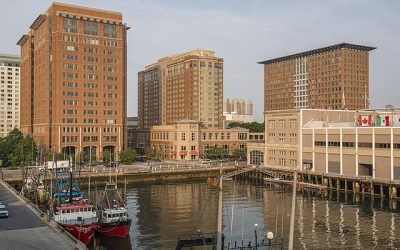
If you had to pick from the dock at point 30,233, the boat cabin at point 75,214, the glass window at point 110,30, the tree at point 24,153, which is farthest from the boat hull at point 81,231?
the glass window at point 110,30

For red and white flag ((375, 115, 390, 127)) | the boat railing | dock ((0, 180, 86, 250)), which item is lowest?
the boat railing

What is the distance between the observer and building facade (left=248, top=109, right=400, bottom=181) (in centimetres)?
9900

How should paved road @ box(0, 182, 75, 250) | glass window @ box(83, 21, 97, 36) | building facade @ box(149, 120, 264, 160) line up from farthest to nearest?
1. building facade @ box(149, 120, 264, 160)
2. glass window @ box(83, 21, 97, 36)
3. paved road @ box(0, 182, 75, 250)

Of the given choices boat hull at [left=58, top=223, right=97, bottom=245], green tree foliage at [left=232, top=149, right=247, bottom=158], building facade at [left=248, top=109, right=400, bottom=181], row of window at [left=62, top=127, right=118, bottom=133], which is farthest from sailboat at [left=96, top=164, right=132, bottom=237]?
green tree foliage at [left=232, top=149, right=247, bottom=158]

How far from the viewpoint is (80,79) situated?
158 m

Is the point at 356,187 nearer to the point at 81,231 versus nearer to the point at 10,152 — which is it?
the point at 81,231

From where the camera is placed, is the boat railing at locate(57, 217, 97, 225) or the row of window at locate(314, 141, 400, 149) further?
the row of window at locate(314, 141, 400, 149)

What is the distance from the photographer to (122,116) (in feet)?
555

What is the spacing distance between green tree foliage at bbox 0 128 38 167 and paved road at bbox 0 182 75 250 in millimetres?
78903

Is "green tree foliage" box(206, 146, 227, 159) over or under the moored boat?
over

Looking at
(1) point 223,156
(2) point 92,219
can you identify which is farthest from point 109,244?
(1) point 223,156

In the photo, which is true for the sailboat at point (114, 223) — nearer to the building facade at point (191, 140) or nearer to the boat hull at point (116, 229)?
the boat hull at point (116, 229)

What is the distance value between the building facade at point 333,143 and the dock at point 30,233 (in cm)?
7226

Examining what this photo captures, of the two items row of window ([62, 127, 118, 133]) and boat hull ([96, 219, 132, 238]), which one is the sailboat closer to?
boat hull ([96, 219, 132, 238])
